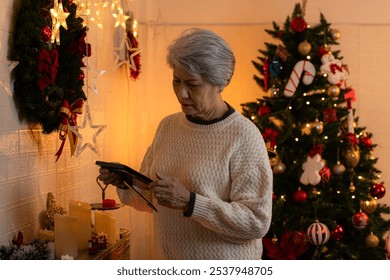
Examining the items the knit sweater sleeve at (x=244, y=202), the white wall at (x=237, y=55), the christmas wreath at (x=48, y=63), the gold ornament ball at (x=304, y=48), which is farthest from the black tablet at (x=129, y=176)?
the gold ornament ball at (x=304, y=48)

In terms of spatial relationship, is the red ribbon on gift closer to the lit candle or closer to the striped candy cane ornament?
the lit candle

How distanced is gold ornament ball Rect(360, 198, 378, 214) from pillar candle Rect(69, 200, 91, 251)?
1845 millimetres

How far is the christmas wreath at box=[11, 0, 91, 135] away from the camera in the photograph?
2029mm

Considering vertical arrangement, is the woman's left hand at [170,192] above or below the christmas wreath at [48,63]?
below

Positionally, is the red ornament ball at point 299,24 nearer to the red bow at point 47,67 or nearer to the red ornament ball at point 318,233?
the red ornament ball at point 318,233

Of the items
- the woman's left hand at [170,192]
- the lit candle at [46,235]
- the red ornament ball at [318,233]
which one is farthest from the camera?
the red ornament ball at [318,233]

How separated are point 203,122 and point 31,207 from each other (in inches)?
33.7

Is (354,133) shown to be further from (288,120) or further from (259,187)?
(259,187)

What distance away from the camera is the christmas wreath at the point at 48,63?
2.03 m

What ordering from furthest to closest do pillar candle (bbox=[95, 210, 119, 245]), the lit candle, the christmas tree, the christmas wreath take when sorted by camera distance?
the christmas tree < pillar candle (bbox=[95, 210, 119, 245]) < the lit candle < the christmas wreath

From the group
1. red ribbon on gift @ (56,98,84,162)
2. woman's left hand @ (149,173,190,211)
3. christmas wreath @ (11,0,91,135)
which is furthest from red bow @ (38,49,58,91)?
woman's left hand @ (149,173,190,211)

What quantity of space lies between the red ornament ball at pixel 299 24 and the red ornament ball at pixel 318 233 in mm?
1113

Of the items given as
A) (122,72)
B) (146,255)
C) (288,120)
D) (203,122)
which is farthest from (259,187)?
(146,255)
